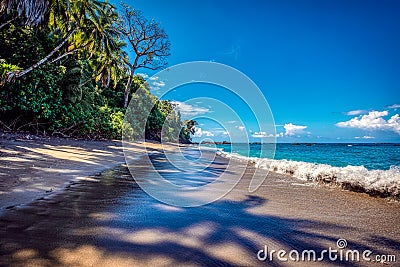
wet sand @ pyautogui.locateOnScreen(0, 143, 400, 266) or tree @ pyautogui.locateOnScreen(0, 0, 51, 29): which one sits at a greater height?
tree @ pyautogui.locateOnScreen(0, 0, 51, 29)

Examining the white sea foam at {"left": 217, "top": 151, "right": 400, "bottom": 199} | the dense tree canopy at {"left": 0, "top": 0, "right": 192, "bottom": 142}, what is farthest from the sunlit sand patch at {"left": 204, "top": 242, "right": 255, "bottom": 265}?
the dense tree canopy at {"left": 0, "top": 0, "right": 192, "bottom": 142}

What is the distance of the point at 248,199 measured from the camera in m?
4.11

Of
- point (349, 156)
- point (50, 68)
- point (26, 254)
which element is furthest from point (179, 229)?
point (349, 156)

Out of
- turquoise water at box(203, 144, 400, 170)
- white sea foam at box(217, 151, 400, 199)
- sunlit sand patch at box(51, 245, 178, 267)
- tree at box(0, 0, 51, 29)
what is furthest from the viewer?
turquoise water at box(203, 144, 400, 170)

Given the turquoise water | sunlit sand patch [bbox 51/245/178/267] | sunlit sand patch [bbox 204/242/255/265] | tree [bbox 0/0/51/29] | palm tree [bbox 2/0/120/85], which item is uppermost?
palm tree [bbox 2/0/120/85]

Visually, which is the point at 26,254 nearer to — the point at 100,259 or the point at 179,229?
the point at 100,259

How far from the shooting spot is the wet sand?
6.32 feet

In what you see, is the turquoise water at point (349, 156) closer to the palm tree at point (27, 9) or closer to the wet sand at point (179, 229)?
the wet sand at point (179, 229)

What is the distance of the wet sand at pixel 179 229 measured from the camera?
1926 mm

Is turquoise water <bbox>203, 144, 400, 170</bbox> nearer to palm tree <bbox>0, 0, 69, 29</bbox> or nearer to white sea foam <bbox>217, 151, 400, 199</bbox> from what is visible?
white sea foam <bbox>217, 151, 400, 199</bbox>

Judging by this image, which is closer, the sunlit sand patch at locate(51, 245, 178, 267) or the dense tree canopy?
the sunlit sand patch at locate(51, 245, 178, 267)

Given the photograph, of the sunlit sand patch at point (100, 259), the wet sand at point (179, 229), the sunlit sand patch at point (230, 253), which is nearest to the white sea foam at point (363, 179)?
the wet sand at point (179, 229)

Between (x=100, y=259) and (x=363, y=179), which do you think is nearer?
(x=100, y=259)

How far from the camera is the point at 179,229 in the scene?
2.57 m
